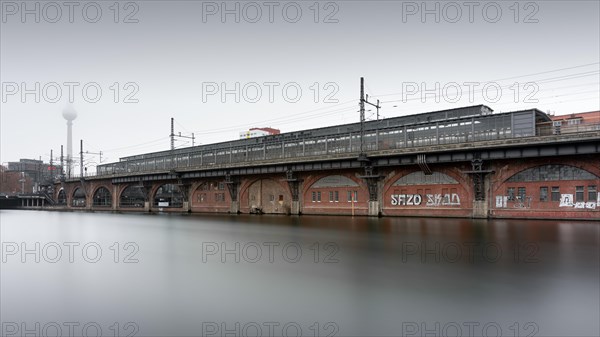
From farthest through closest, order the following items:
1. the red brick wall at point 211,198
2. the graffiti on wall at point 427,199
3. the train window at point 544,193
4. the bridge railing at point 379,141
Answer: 1. the red brick wall at point 211,198
2. the graffiti on wall at point 427,199
3. the bridge railing at point 379,141
4. the train window at point 544,193

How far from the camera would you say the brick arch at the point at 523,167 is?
29797mm

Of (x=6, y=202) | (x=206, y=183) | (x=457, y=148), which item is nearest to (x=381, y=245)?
(x=457, y=148)

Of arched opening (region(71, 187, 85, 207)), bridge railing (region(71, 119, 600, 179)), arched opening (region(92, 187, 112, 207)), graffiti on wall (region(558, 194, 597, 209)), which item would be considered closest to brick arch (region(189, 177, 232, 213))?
bridge railing (region(71, 119, 600, 179))

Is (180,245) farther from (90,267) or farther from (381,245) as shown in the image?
(381,245)

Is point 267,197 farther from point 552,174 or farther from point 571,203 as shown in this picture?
point 571,203

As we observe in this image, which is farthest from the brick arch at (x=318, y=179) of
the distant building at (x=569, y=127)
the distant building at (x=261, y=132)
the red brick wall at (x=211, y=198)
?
the distant building at (x=261, y=132)

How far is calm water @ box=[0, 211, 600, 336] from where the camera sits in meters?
6.66

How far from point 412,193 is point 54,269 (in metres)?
33.6

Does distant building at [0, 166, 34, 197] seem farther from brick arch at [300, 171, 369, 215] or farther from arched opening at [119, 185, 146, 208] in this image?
brick arch at [300, 171, 369, 215]

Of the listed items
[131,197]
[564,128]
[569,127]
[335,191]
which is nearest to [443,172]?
[564,128]

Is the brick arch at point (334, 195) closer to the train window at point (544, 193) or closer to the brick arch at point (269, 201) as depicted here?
the brick arch at point (269, 201)

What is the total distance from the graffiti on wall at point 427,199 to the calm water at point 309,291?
2121 cm

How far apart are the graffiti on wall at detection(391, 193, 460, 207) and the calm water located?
21.2 meters

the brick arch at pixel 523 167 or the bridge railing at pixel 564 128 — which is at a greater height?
the bridge railing at pixel 564 128
